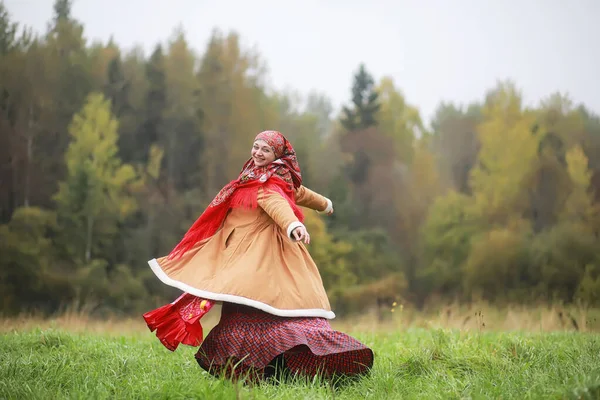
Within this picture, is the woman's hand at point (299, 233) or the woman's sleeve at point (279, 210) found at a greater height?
the woman's sleeve at point (279, 210)

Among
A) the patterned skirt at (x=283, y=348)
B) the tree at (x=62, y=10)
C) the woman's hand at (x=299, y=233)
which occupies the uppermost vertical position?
the tree at (x=62, y=10)

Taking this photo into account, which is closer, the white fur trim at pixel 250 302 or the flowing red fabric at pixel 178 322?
the white fur trim at pixel 250 302

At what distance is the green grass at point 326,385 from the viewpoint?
365 centimetres

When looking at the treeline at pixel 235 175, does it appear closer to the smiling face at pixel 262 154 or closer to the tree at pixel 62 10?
the tree at pixel 62 10

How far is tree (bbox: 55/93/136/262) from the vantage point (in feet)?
76.5

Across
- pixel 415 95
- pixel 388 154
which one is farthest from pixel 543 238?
pixel 415 95

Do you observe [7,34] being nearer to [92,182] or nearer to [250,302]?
[92,182]

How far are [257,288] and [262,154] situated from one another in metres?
1.08

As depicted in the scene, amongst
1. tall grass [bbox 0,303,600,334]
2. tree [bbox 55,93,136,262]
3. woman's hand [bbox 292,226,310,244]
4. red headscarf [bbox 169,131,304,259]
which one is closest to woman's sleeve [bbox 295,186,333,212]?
red headscarf [bbox 169,131,304,259]

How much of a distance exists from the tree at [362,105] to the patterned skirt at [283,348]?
92.7 ft

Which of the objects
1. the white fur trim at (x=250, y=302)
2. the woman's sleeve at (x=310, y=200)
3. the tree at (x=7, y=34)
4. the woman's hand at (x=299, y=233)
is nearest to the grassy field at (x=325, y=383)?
the white fur trim at (x=250, y=302)

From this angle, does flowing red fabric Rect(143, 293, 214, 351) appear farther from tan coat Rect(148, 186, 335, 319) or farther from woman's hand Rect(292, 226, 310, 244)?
woman's hand Rect(292, 226, 310, 244)

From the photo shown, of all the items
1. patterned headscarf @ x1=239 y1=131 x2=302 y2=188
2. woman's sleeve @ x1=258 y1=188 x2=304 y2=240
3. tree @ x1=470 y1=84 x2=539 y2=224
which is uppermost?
tree @ x1=470 y1=84 x2=539 y2=224

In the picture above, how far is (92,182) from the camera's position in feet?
77.1
